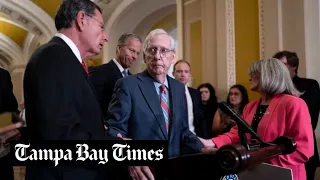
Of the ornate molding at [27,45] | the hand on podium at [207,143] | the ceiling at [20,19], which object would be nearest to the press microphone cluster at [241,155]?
the hand on podium at [207,143]

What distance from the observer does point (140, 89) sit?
1753 mm

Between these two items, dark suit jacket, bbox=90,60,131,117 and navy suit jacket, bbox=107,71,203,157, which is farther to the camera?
dark suit jacket, bbox=90,60,131,117

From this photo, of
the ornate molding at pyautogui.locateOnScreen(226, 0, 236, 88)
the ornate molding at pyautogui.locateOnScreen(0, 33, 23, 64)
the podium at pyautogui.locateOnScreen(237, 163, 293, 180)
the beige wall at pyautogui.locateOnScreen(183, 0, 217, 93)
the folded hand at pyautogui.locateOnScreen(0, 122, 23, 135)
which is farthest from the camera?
the ornate molding at pyautogui.locateOnScreen(0, 33, 23, 64)

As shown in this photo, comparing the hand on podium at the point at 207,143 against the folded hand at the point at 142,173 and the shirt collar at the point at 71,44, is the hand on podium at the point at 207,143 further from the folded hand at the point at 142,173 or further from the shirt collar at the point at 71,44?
the shirt collar at the point at 71,44

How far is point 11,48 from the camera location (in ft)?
42.0

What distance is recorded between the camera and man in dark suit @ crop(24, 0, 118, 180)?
3.90 feet

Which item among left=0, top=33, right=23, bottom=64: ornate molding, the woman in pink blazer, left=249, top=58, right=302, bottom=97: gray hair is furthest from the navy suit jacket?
left=0, top=33, right=23, bottom=64: ornate molding

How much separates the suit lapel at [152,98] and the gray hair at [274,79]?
0.58 m

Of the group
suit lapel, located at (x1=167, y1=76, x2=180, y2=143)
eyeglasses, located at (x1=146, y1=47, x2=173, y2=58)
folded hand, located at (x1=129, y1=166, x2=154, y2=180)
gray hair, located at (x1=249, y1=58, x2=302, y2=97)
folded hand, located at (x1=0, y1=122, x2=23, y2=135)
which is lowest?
folded hand, located at (x1=129, y1=166, x2=154, y2=180)

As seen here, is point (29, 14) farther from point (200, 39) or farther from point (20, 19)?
point (200, 39)

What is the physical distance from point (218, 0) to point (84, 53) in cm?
365

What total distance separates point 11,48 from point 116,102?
12.2 meters

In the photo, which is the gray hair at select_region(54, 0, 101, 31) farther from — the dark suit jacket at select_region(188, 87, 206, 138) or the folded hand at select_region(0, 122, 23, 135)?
the dark suit jacket at select_region(188, 87, 206, 138)

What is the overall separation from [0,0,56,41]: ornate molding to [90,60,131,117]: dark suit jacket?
23.2 feet
